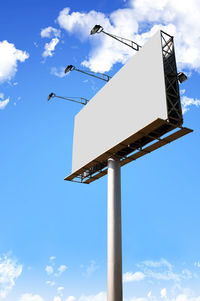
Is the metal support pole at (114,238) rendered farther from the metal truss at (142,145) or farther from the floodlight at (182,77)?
the floodlight at (182,77)

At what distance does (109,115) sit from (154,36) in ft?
17.8

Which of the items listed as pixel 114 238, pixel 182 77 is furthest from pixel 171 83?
pixel 114 238

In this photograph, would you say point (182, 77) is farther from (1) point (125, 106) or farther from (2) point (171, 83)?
(1) point (125, 106)

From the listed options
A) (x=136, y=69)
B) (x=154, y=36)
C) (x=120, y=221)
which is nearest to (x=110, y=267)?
(x=120, y=221)

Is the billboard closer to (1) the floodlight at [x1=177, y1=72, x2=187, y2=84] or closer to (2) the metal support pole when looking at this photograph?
(1) the floodlight at [x1=177, y1=72, x2=187, y2=84]

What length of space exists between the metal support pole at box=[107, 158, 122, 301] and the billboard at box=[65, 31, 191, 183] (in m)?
1.82

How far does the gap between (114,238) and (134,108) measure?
7.26 meters

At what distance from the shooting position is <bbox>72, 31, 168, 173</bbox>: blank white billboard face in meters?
15.5

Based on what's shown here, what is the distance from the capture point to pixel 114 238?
624 inches

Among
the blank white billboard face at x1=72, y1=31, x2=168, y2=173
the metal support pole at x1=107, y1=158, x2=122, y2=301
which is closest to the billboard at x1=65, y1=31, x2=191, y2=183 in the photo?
the blank white billboard face at x1=72, y1=31, x2=168, y2=173

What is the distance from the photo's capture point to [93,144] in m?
20.0

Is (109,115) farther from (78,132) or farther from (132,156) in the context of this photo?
(78,132)

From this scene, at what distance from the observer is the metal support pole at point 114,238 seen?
14.9 m

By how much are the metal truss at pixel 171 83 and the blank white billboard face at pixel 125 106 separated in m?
0.59
